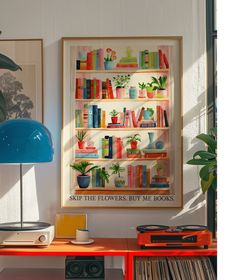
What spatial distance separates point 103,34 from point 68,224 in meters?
1.28

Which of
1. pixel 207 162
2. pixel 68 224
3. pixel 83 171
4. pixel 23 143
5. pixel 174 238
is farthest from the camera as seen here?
pixel 83 171

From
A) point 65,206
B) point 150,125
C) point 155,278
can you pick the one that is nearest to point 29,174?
point 65,206

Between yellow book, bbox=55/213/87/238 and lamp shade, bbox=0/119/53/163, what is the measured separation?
1.84 ft

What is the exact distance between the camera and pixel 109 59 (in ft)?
10.7

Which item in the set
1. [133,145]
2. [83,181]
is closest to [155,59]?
[133,145]

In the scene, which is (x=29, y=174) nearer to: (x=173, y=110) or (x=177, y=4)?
(x=173, y=110)

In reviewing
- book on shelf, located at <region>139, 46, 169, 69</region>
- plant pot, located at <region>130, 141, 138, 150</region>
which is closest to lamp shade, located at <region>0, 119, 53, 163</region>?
plant pot, located at <region>130, 141, 138, 150</region>

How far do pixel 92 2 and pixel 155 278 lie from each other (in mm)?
1843

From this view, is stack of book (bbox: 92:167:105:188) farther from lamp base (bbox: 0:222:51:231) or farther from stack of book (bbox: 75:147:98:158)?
lamp base (bbox: 0:222:51:231)

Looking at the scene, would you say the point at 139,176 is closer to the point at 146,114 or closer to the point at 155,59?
the point at 146,114

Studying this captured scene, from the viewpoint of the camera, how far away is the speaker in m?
2.89

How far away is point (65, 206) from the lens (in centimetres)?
324

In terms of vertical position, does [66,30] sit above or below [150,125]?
above

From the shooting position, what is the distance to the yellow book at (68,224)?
10.3ft
